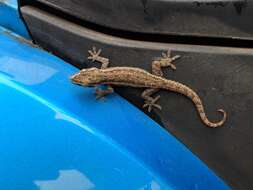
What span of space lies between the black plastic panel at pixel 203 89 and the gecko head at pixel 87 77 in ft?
0.17

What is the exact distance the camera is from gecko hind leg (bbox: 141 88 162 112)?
214 cm

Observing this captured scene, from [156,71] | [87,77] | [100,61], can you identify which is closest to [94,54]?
[100,61]

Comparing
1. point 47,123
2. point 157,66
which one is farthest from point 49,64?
point 157,66

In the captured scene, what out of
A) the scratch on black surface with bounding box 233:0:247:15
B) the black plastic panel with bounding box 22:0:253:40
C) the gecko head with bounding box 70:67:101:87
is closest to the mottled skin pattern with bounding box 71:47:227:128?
the gecko head with bounding box 70:67:101:87

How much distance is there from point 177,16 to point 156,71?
0.91 ft

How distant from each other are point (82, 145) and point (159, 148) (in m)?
0.30

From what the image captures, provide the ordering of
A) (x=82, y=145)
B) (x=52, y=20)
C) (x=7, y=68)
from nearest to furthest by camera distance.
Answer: (x=82, y=145)
(x=7, y=68)
(x=52, y=20)

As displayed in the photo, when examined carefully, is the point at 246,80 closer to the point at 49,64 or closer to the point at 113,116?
the point at 113,116

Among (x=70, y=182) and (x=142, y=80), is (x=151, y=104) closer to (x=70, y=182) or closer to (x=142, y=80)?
(x=142, y=80)

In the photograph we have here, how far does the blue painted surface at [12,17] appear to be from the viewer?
2342 mm

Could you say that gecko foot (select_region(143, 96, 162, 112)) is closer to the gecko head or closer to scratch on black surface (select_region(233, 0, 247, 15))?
the gecko head

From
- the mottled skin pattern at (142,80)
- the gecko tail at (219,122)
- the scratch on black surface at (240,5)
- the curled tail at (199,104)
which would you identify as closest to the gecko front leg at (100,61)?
the mottled skin pattern at (142,80)

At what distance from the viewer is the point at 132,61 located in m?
2.12

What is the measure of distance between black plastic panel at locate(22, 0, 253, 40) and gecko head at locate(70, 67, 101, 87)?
0.23 m
